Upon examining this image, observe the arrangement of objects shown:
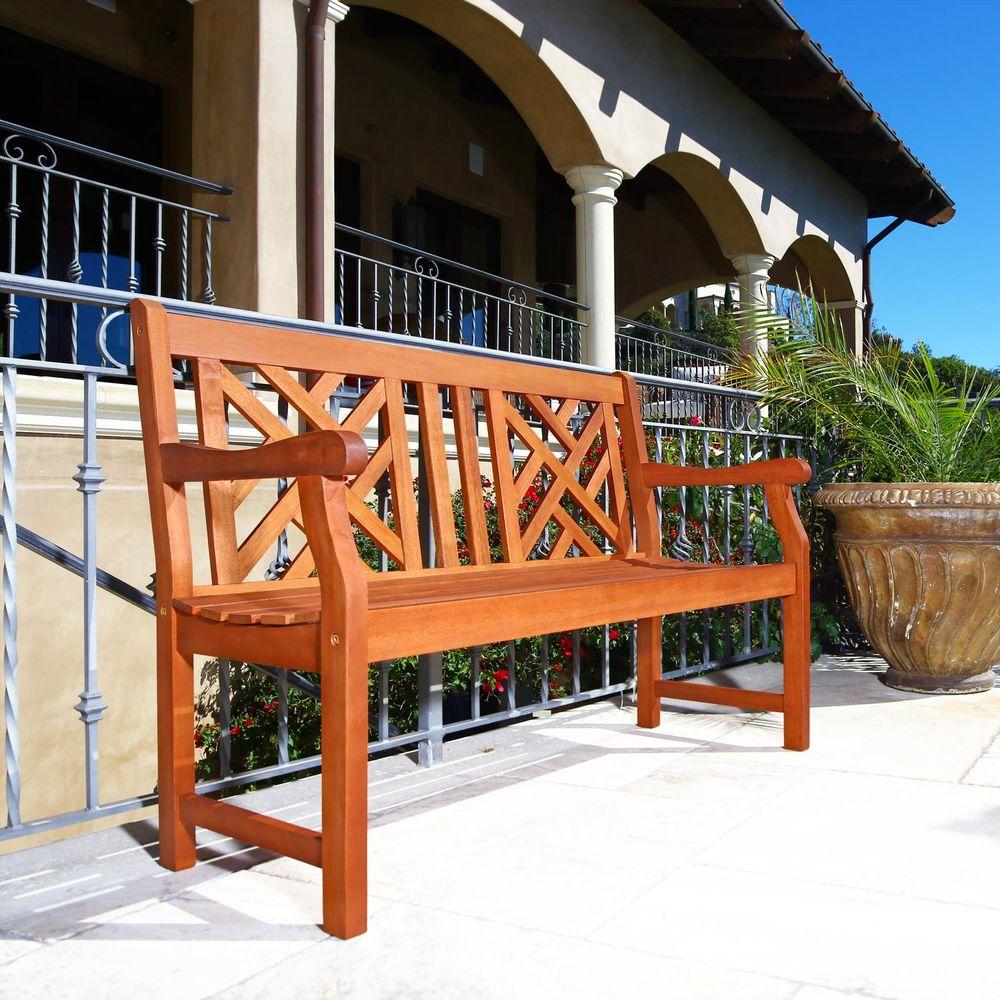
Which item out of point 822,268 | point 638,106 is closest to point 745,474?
point 638,106

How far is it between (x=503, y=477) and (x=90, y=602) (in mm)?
1096

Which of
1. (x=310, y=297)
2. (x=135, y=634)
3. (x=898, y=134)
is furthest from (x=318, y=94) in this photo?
(x=898, y=134)

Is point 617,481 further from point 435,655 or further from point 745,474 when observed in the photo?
point 435,655

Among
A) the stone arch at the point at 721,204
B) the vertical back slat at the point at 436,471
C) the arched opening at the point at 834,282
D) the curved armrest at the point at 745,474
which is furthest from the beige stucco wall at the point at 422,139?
the vertical back slat at the point at 436,471

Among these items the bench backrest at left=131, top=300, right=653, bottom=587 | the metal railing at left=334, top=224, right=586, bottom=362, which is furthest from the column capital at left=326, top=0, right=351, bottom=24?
the bench backrest at left=131, top=300, right=653, bottom=587

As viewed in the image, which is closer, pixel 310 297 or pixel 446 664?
pixel 446 664

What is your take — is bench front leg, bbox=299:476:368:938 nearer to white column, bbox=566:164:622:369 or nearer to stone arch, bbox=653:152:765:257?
white column, bbox=566:164:622:369

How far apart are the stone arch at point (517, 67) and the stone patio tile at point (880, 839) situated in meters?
5.23

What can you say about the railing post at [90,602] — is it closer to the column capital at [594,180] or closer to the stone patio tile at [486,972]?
the stone patio tile at [486,972]

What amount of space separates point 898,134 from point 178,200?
7.33 meters

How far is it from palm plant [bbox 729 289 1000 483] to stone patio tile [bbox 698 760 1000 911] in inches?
74.1

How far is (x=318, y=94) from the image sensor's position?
17.8 ft

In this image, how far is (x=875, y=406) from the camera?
4.25 meters

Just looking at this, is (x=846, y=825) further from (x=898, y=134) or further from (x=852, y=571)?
(x=898, y=134)
